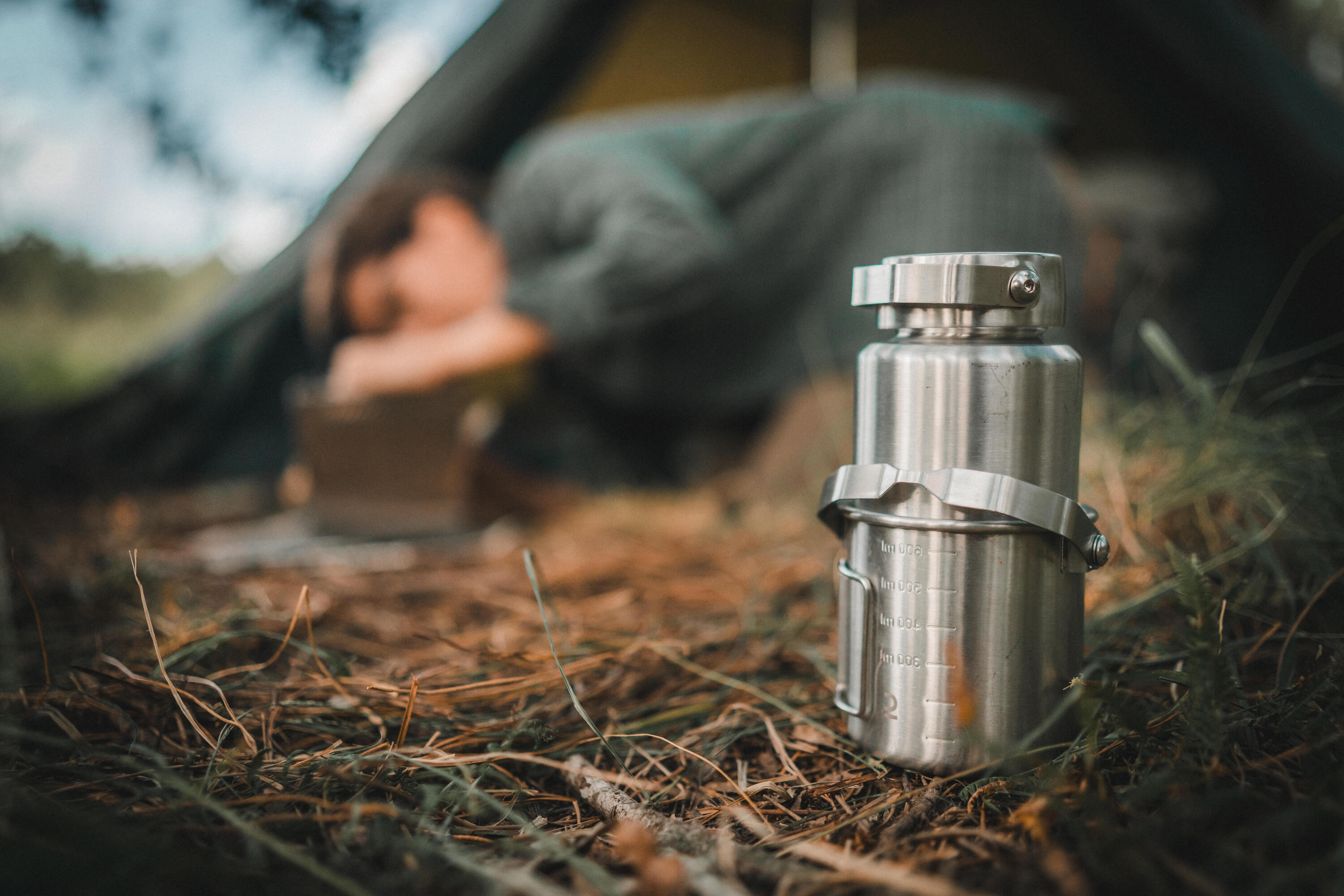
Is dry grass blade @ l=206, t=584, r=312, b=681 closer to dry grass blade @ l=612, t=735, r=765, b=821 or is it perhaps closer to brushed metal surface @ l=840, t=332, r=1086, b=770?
dry grass blade @ l=612, t=735, r=765, b=821

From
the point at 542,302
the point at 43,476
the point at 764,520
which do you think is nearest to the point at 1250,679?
the point at 764,520

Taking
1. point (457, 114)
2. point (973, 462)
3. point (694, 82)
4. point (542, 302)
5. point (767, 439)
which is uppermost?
point (694, 82)

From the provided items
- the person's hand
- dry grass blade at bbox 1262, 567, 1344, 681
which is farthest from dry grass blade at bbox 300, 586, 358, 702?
the person's hand

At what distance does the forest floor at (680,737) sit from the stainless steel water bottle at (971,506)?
3 centimetres

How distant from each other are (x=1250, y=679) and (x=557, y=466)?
1.91 m

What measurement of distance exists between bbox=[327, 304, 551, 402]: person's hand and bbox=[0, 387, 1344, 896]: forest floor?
75 centimetres

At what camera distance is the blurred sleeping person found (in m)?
1.60

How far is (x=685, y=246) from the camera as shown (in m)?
1.52

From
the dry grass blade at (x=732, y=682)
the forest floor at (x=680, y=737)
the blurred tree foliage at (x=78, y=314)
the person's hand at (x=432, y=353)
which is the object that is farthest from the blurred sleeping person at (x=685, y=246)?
the dry grass blade at (x=732, y=682)

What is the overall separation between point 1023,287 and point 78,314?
90.9 inches

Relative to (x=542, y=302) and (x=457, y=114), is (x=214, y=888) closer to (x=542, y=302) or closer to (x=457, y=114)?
(x=542, y=302)

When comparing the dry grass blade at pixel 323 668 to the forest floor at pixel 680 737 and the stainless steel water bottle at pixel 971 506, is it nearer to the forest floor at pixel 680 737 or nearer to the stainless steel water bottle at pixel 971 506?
the forest floor at pixel 680 737

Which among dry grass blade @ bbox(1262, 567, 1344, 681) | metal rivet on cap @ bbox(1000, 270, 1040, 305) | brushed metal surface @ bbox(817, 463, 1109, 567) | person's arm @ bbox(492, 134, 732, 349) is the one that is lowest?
dry grass blade @ bbox(1262, 567, 1344, 681)

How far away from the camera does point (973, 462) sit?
0.44 metres
